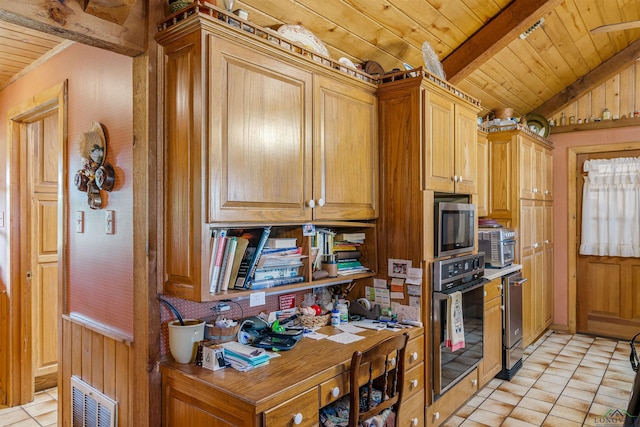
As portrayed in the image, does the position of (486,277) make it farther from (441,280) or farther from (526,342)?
(526,342)

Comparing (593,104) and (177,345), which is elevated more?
(593,104)

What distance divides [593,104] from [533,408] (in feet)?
12.2

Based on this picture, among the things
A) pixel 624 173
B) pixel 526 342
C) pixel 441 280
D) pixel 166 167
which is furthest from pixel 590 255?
pixel 166 167

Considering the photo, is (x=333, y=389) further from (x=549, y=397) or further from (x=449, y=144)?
(x=549, y=397)

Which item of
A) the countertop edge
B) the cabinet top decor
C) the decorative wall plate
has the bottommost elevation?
the countertop edge

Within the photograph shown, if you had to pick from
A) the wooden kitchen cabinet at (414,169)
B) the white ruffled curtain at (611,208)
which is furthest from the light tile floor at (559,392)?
the white ruffled curtain at (611,208)

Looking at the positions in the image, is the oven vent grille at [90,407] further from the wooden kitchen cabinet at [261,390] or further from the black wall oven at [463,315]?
the black wall oven at [463,315]

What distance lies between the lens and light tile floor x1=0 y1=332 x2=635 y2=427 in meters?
2.96

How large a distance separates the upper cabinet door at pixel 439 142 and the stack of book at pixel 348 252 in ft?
1.80

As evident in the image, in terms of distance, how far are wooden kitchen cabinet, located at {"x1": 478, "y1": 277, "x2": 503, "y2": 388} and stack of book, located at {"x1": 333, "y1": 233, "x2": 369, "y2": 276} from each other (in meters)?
1.20

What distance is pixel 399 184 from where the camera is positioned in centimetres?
263

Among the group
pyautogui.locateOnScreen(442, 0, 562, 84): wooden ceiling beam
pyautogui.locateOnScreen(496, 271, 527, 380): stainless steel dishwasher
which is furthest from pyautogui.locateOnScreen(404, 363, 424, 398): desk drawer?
pyautogui.locateOnScreen(442, 0, 562, 84): wooden ceiling beam

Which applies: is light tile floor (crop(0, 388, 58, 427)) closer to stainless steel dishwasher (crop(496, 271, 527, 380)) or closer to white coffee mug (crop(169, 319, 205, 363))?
white coffee mug (crop(169, 319, 205, 363))

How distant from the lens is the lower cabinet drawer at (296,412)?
1538 mm
